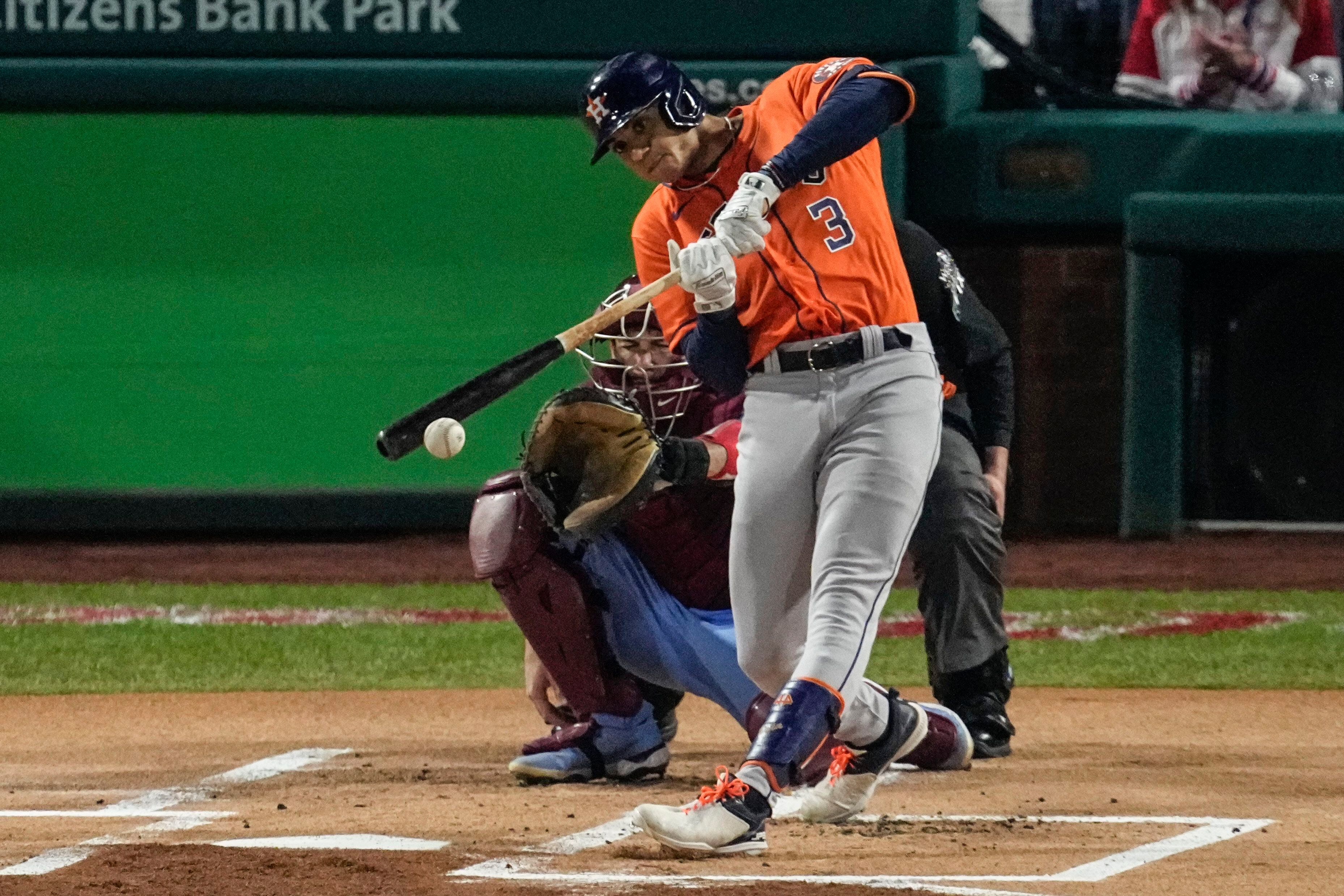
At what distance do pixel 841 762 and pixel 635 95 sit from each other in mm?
1321

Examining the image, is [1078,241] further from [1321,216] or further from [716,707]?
[716,707]

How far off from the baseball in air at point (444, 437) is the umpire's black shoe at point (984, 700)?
63.8 inches

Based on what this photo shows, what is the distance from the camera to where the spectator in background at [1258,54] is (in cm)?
941

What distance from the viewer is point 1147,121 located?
930 centimetres

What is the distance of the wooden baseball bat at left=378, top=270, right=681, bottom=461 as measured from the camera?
3832mm

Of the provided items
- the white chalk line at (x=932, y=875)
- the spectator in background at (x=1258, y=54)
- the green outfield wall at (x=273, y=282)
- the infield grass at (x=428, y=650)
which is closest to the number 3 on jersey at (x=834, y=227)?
the white chalk line at (x=932, y=875)

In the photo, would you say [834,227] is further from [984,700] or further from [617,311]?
[984,700]

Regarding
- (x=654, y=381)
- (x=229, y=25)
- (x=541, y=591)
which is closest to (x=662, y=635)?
(x=541, y=591)

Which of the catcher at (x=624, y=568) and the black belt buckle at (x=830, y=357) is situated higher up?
the black belt buckle at (x=830, y=357)

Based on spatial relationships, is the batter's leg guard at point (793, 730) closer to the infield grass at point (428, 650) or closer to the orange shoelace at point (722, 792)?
the orange shoelace at point (722, 792)

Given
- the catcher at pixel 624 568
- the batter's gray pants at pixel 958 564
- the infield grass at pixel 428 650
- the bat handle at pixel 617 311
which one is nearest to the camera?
the bat handle at pixel 617 311

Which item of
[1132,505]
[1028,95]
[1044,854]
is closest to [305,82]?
[1028,95]

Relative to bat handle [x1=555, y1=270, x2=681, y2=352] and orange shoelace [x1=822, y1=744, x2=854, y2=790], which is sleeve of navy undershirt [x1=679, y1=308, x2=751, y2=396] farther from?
orange shoelace [x1=822, y1=744, x2=854, y2=790]

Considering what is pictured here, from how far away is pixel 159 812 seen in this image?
429 centimetres
